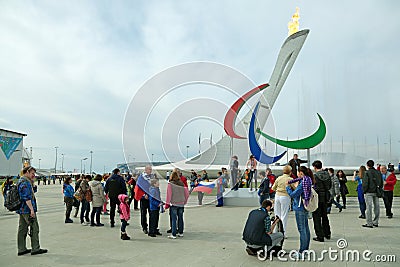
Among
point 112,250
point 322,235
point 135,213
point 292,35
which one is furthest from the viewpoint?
point 292,35

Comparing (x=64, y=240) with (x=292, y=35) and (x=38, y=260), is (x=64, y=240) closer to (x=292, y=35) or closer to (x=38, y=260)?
(x=38, y=260)

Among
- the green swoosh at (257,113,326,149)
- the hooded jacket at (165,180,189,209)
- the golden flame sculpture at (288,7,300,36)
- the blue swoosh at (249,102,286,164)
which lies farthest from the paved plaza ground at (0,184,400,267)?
the golden flame sculpture at (288,7,300,36)

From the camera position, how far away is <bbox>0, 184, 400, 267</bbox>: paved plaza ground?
19.8 feet

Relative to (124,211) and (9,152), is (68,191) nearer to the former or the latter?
(124,211)

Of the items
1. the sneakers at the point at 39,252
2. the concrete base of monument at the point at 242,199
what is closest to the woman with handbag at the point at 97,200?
the sneakers at the point at 39,252

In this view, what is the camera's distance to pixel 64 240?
8.02 m

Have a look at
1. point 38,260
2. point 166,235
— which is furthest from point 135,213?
point 38,260

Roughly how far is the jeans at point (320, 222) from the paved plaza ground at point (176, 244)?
231mm

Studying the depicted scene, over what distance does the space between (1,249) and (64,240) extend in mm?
1304

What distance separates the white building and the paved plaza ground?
135ft

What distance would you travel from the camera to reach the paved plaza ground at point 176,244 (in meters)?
6.04

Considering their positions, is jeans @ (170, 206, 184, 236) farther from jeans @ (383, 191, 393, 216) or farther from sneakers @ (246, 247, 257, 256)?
jeans @ (383, 191, 393, 216)

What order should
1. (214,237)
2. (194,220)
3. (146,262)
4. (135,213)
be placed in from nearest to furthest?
(146,262) < (214,237) < (194,220) < (135,213)

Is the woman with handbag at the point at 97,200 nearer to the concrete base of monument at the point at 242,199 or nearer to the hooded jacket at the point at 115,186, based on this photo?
the hooded jacket at the point at 115,186
